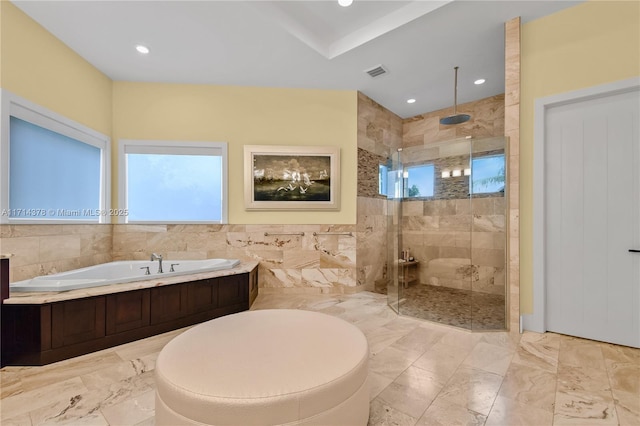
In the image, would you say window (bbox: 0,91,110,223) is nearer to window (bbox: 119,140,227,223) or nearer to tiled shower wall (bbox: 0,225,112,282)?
tiled shower wall (bbox: 0,225,112,282)

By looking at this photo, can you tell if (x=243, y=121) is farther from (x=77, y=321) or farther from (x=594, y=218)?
(x=594, y=218)

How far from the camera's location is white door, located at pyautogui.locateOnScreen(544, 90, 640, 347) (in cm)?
244

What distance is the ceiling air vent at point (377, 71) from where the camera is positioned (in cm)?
365

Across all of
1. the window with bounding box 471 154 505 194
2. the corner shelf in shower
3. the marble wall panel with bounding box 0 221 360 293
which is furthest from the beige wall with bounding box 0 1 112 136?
the window with bounding box 471 154 505 194

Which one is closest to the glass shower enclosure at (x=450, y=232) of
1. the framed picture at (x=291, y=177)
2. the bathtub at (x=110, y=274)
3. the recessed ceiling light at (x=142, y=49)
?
the framed picture at (x=291, y=177)

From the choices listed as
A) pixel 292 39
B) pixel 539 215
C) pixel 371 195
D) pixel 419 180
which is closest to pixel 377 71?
pixel 292 39

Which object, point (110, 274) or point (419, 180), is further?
point (419, 180)

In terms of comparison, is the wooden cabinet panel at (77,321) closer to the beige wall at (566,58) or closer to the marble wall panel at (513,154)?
the marble wall panel at (513,154)

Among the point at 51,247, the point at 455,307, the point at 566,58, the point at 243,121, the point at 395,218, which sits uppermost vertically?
the point at 566,58

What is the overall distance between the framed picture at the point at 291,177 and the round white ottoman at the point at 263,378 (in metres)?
2.63

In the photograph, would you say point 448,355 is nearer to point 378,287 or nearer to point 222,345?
point 222,345

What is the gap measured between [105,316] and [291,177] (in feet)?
9.02

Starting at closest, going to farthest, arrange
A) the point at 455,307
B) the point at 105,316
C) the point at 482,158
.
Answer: the point at 105,316, the point at 482,158, the point at 455,307

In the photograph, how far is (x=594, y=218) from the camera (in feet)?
8.48
